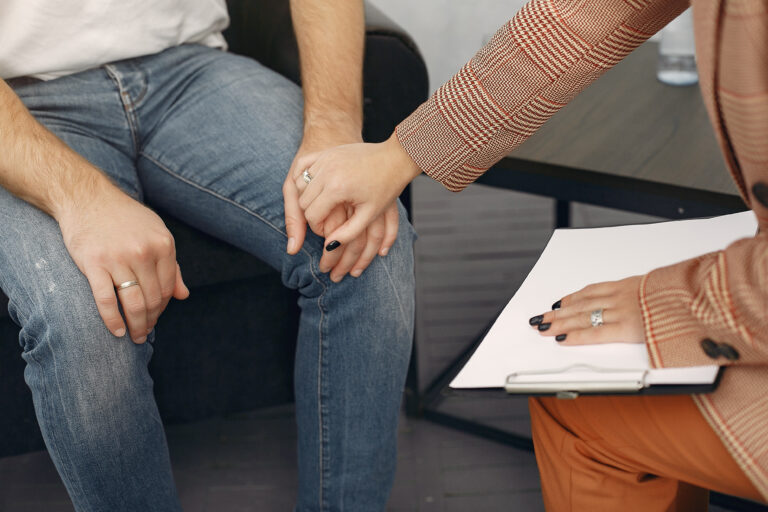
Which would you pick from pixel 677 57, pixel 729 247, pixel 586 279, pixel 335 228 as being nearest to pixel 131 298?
pixel 335 228

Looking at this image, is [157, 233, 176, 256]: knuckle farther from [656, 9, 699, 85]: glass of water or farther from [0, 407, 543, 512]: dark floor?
[656, 9, 699, 85]: glass of water

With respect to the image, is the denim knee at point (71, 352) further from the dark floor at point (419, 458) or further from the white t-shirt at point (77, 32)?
the dark floor at point (419, 458)

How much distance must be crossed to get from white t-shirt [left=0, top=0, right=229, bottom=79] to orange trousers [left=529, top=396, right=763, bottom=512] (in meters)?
0.81

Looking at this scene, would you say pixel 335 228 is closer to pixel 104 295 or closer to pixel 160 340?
pixel 104 295

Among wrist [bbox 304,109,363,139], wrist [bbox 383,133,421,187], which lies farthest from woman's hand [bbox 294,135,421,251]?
wrist [bbox 304,109,363,139]

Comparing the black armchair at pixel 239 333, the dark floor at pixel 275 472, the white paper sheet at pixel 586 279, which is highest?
the white paper sheet at pixel 586 279

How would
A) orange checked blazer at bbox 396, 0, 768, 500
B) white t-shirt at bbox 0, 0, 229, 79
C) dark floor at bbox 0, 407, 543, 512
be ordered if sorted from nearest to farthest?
orange checked blazer at bbox 396, 0, 768, 500
white t-shirt at bbox 0, 0, 229, 79
dark floor at bbox 0, 407, 543, 512

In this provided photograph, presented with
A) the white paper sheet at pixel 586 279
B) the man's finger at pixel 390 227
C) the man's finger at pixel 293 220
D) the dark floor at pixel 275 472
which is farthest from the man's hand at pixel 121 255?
the dark floor at pixel 275 472

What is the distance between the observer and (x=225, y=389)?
1.30m

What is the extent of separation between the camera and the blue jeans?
89cm

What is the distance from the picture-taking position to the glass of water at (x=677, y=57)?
1.50m

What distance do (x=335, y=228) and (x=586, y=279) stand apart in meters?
0.33

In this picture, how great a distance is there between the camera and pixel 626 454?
728mm

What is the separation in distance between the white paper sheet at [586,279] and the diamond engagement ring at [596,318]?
0.07ft
